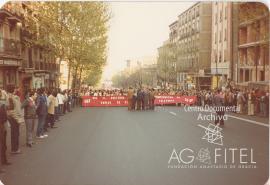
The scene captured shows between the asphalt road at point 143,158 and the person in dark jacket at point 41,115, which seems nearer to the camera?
the asphalt road at point 143,158

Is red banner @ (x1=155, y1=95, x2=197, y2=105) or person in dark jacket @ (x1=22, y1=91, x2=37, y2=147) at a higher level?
red banner @ (x1=155, y1=95, x2=197, y2=105)

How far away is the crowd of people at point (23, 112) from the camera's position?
32.8 ft

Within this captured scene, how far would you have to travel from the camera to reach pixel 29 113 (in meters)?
12.1

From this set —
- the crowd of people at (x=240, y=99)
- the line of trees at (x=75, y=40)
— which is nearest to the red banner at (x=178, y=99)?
the crowd of people at (x=240, y=99)

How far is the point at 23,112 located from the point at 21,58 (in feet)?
4.45

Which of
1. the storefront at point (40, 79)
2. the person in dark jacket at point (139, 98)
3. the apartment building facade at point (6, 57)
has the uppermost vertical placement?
the apartment building facade at point (6, 57)

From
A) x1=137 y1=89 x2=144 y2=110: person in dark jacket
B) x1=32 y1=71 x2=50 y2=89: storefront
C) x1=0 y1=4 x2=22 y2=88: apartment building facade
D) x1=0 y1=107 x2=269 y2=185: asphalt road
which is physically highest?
x1=0 y1=4 x2=22 y2=88: apartment building facade

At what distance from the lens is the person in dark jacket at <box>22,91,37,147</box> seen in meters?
11.4

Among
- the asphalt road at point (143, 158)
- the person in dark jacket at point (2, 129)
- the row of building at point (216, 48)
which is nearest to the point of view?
the asphalt road at point (143, 158)

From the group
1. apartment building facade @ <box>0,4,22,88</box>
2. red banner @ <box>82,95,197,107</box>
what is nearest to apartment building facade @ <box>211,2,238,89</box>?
red banner @ <box>82,95,197,107</box>

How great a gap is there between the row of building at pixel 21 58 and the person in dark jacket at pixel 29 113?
1.23 feet

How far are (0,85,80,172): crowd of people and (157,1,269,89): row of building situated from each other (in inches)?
124

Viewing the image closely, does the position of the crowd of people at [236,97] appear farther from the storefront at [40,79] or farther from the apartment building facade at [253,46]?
the storefront at [40,79]

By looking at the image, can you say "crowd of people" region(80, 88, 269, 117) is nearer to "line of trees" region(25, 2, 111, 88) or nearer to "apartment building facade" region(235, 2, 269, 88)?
"apartment building facade" region(235, 2, 269, 88)
